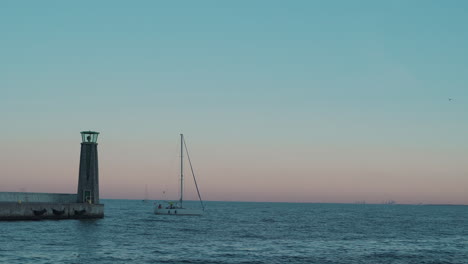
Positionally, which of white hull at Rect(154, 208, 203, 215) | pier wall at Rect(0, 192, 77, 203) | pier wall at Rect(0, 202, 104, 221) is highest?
pier wall at Rect(0, 192, 77, 203)

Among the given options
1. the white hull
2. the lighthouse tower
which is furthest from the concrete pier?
the white hull

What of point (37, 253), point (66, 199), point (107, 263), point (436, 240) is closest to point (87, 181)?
point (66, 199)

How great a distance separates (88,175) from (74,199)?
4.70 m

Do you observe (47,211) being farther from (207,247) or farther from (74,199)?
(207,247)

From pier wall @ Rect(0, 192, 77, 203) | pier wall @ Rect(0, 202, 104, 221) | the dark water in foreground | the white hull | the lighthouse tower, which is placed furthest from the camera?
the white hull

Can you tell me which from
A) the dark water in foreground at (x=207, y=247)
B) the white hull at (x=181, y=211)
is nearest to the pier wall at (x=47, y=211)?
the dark water in foreground at (x=207, y=247)

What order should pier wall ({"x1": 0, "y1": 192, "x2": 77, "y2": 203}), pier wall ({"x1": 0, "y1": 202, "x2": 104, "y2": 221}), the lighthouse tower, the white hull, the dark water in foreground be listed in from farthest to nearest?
the white hull → the lighthouse tower → pier wall ({"x1": 0, "y1": 192, "x2": 77, "y2": 203}) → pier wall ({"x1": 0, "y1": 202, "x2": 104, "y2": 221}) → the dark water in foreground

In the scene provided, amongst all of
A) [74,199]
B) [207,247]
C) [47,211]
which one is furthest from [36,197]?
[207,247]

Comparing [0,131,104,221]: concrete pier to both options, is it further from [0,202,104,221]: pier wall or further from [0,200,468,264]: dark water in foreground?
[0,200,468,264]: dark water in foreground

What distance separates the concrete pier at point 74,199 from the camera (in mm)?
68438

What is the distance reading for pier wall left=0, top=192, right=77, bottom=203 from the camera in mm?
67562

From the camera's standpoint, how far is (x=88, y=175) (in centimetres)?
7581

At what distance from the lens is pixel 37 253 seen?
39.9 meters

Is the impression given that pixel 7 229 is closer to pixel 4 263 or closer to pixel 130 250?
pixel 130 250
